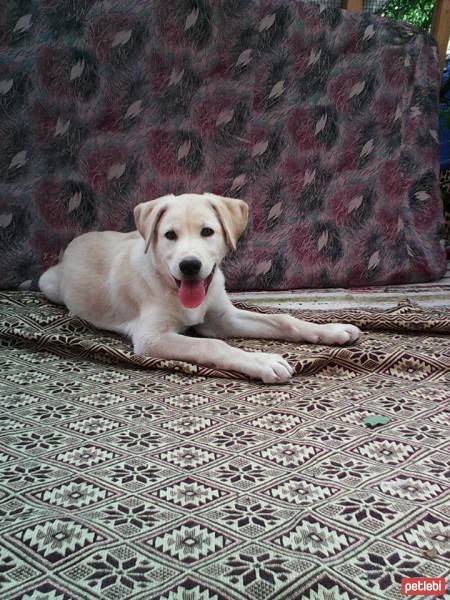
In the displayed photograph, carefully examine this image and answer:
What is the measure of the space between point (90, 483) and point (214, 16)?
3054 mm

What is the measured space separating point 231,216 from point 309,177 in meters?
1.39

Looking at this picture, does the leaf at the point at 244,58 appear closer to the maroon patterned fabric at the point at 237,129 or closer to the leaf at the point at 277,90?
the maroon patterned fabric at the point at 237,129

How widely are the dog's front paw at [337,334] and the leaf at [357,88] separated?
2.01m

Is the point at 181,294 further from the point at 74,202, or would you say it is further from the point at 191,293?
the point at 74,202

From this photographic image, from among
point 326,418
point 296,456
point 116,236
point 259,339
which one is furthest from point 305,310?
point 296,456

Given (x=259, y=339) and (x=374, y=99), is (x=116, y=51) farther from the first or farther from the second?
(x=259, y=339)

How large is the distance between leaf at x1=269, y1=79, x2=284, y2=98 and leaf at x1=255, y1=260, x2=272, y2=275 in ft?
3.54

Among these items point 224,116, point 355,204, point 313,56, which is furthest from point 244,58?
point 355,204

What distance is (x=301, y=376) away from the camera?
2.12 meters

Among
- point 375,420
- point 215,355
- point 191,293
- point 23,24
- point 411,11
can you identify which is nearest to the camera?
point 375,420

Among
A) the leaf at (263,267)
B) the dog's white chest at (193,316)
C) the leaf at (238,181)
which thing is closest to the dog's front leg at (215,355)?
the dog's white chest at (193,316)

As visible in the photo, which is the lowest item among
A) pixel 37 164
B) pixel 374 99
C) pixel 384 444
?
pixel 384 444

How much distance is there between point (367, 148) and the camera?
3.82 meters

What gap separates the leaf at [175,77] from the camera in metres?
3.43
